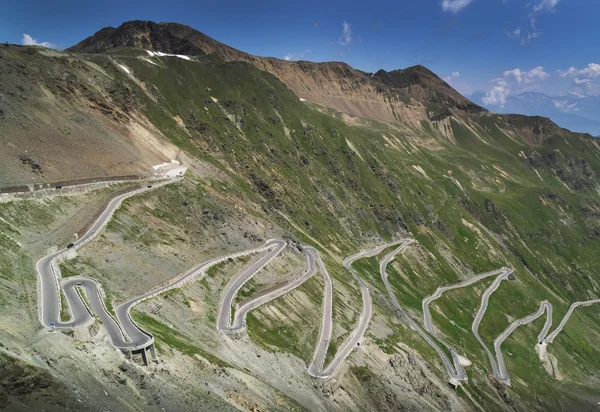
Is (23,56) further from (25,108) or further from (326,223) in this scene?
(326,223)

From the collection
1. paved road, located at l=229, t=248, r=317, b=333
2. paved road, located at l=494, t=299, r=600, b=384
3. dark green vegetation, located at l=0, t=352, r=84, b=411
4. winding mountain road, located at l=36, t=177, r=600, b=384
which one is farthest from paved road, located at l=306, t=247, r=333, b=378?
paved road, located at l=494, t=299, r=600, b=384

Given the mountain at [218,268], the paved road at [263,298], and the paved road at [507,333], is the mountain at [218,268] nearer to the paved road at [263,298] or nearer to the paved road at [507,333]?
the paved road at [263,298]

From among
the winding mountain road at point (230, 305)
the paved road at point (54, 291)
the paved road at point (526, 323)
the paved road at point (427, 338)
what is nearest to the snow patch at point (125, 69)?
the winding mountain road at point (230, 305)

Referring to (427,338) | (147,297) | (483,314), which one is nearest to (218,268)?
(147,297)

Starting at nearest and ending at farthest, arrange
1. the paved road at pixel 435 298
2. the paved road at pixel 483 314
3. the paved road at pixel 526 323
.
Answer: the paved road at pixel 435 298
the paved road at pixel 526 323
the paved road at pixel 483 314

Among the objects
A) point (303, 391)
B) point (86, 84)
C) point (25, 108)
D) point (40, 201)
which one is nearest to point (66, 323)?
point (303, 391)

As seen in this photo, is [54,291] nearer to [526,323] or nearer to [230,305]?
[230,305]
